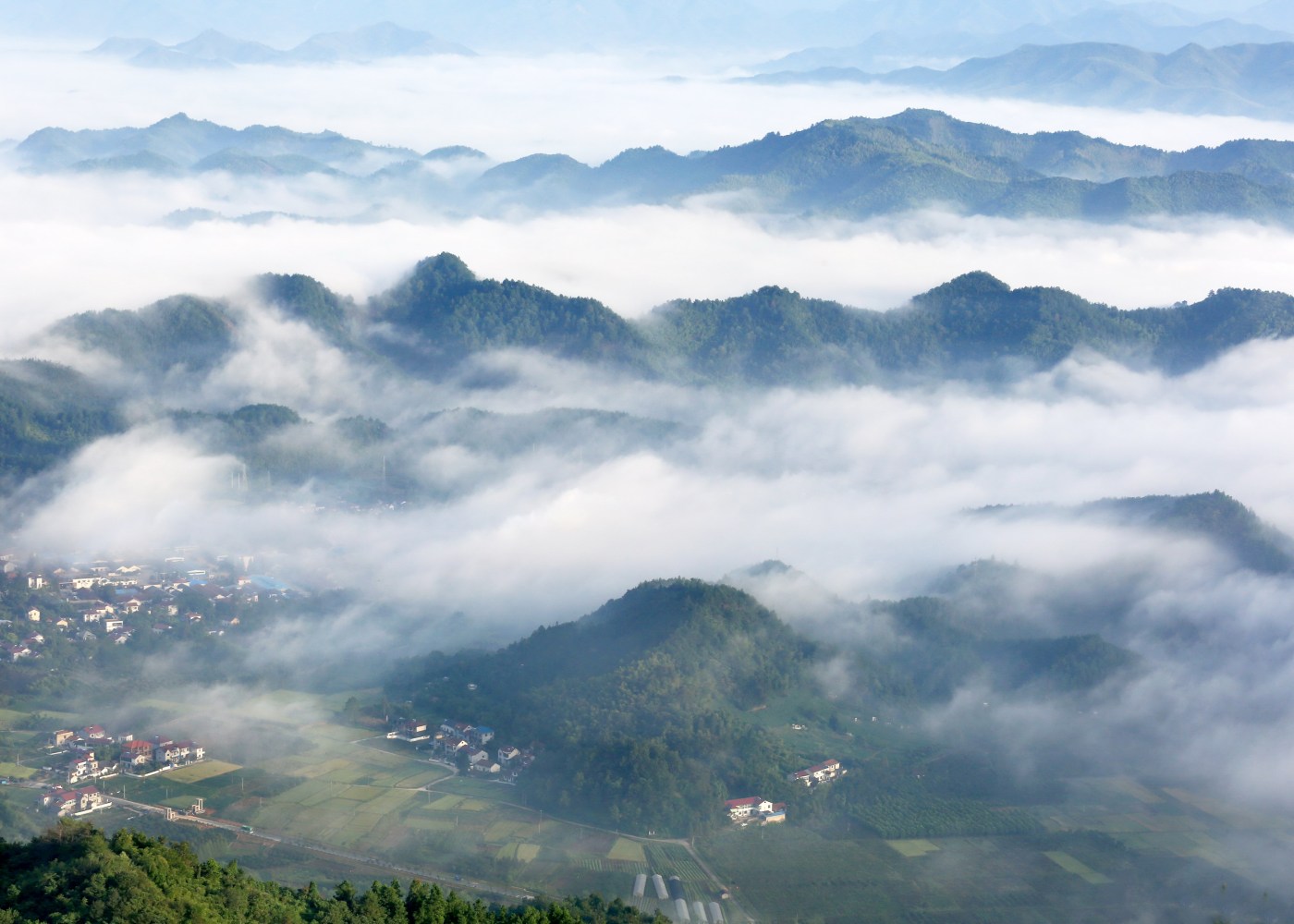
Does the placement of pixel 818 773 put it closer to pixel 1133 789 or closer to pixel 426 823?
pixel 1133 789

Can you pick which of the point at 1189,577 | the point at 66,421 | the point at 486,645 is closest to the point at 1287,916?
the point at 1189,577

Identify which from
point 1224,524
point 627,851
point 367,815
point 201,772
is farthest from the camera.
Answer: point 1224,524

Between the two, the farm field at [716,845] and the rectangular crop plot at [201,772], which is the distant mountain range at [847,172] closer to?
the farm field at [716,845]

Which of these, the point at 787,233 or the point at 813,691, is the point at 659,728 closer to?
the point at 813,691

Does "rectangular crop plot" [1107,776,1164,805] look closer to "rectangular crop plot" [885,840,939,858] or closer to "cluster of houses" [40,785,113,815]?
"rectangular crop plot" [885,840,939,858]

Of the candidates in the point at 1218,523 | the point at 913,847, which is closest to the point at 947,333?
the point at 1218,523

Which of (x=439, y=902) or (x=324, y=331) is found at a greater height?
(x=324, y=331)
